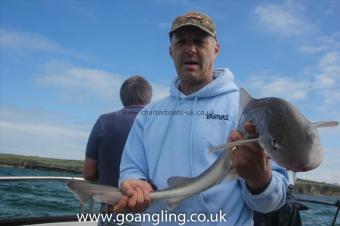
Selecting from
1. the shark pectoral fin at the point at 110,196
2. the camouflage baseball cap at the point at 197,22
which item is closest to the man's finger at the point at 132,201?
the shark pectoral fin at the point at 110,196

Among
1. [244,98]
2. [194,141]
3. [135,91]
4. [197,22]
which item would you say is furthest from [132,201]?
[135,91]

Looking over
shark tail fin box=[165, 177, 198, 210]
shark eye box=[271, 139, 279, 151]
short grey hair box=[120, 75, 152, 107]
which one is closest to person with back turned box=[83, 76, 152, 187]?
short grey hair box=[120, 75, 152, 107]

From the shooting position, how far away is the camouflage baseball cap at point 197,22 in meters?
3.23

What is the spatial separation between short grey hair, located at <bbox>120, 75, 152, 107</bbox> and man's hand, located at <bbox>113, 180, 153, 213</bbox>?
2.55 metres

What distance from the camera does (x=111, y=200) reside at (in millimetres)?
2801

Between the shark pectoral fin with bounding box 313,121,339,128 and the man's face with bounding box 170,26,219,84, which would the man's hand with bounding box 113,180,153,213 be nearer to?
the man's face with bounding box 170,26,219,84

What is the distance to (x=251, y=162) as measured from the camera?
7.95 ft

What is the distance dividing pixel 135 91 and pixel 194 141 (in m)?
2.39

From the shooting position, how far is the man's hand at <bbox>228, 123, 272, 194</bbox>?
235 cm

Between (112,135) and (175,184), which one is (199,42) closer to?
(175,184)

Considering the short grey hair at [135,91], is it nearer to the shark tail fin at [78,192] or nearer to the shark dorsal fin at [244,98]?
the shark tail fin at [78,192]

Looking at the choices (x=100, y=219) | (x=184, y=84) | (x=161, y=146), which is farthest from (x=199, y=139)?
(x=100, y=219)

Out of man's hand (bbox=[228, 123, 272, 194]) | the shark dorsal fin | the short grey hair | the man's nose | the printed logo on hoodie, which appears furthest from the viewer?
the short grey hair

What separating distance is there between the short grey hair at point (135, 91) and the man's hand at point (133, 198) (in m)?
2.55
